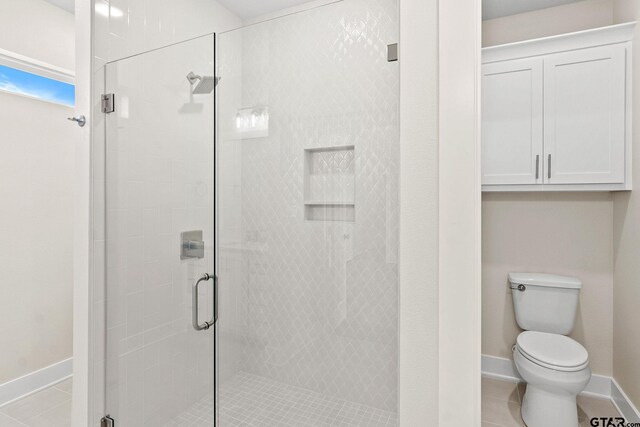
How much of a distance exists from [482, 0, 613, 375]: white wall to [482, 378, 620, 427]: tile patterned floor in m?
0.23

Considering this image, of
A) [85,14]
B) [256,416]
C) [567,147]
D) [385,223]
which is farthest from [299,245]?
[567,147]

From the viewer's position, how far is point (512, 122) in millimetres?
2416

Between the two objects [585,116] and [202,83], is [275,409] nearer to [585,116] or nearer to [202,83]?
[202,83]

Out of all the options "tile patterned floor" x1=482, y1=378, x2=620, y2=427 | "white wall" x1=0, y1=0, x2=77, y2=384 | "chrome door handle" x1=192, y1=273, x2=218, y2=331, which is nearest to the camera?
"chrome door handle" x1=192, y1=273, x2=218, y2=331

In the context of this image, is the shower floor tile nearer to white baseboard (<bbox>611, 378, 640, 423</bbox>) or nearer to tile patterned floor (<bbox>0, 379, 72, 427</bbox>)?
tile patterned floor (<bbox>0, 379, 72, 427</bbox>)

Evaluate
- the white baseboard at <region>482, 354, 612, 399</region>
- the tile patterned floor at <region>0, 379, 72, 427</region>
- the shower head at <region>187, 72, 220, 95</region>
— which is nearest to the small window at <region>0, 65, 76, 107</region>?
the shower head at <region>187, 72, 220, 95</region>

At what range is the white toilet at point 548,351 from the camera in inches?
75.2

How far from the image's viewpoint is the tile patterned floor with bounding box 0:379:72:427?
78.9 inches

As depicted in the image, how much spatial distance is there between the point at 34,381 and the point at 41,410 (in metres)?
0.30

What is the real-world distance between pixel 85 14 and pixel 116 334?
1.49 m

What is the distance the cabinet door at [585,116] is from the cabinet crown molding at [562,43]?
4cm

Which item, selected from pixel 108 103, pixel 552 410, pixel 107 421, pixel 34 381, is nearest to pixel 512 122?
pixel 552 410

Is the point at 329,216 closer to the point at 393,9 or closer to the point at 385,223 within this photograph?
the point at 385,223

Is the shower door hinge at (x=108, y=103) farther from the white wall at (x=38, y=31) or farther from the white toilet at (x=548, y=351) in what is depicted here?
the white toilet at (x=548, y=351)
